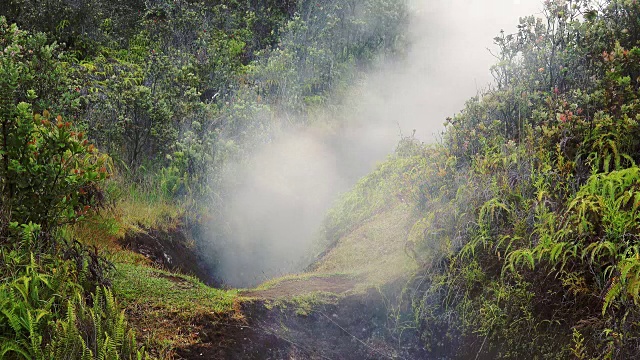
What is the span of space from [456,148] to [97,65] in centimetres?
809

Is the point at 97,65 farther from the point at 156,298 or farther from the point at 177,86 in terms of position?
the point at 156,298

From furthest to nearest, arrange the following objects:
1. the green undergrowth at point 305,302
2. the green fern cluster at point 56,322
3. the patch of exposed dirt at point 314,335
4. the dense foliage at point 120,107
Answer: the green undergrowth at point 305,302, the patch of exposed dirt at point 314,335, the dense foliage at point 120,107, the green fern cluster at point 56,322

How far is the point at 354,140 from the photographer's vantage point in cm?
1274

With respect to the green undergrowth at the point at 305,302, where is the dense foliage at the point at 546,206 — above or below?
above

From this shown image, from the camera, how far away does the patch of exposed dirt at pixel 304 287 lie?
5992 mm

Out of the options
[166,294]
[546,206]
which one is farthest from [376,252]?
[166,294]

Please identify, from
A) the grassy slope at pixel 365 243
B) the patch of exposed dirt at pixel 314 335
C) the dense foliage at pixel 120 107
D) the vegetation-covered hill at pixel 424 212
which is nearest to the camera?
the dense foliage at pixel 120 107

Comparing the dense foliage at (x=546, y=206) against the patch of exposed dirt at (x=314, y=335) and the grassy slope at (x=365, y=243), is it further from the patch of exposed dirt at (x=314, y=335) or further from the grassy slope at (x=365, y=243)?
the grassy slope at (x=365, y=243)

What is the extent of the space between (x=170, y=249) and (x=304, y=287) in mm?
2964

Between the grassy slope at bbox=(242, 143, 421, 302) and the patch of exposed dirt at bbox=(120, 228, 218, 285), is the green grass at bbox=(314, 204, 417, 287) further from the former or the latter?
the patch of exposed dirt at bbox=(120, 228, 218, 285)

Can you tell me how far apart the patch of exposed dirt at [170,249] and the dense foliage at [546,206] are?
134 inches

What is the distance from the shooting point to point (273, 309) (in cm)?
554

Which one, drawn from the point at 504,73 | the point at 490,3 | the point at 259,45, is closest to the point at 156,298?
the point at 504,73

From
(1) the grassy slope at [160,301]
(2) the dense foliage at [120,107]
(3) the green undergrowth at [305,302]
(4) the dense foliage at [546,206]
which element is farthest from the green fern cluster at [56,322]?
(4) the dense foliage at [546,206]
